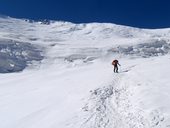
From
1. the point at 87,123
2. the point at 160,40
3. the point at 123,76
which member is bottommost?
the point at 87,123

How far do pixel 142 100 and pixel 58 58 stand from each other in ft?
123

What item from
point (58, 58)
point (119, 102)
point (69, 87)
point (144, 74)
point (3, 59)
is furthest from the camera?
point (58, 58)

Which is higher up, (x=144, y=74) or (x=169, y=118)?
(x=144, y=74)

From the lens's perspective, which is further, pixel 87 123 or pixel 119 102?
pixel 119 102

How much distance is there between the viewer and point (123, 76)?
3077 cm

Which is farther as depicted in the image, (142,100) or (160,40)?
(160,40)

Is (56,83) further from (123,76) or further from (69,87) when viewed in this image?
(123,76)

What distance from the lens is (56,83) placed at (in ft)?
103

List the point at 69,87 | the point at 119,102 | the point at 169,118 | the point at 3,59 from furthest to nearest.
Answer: the point at 3,59 < the point at 69,87 < the point at 119,102 < the point at 169,118

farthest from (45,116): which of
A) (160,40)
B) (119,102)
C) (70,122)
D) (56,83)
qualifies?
(160,40)

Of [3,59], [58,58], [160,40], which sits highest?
[160,40]

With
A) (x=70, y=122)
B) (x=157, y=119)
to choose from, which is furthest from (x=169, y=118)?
(x=70, y=122)

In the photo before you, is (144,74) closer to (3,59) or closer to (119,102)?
(119,102)

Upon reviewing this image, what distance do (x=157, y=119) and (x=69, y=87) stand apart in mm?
11894
